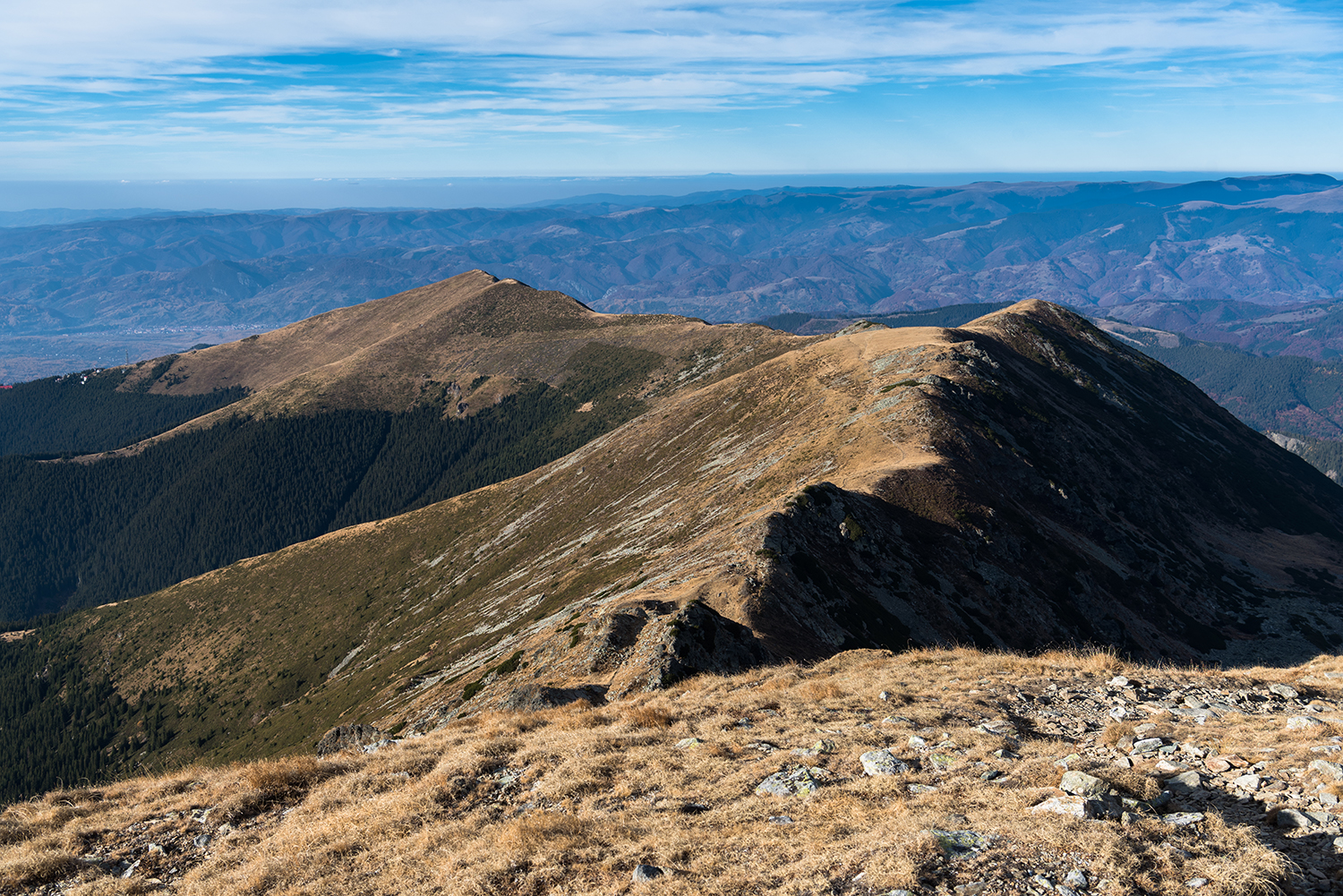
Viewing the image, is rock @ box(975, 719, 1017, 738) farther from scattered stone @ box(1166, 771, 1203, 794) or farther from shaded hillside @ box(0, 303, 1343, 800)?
shaded hillside @ box(0, 303, 1343, 800)

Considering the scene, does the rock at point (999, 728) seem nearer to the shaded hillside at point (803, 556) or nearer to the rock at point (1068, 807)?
the rock at point (1068, 807)

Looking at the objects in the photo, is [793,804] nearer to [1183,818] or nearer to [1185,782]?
[1183,818]

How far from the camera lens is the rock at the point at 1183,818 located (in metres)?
14.2

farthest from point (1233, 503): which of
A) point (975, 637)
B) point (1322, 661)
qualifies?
point (1322, 661)

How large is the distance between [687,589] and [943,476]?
36.8 metres

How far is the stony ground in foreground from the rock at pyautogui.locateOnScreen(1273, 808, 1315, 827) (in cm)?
5

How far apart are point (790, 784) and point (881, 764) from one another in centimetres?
279

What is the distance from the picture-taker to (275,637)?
519 feet

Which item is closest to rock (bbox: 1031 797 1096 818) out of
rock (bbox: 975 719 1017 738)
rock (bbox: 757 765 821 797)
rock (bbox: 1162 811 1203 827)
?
rock (bbox: 1162 811 1203 827)

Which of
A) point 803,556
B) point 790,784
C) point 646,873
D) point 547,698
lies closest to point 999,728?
point 790,784

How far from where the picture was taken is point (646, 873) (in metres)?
14.4

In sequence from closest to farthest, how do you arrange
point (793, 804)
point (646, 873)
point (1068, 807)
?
point (646, 873) < point (1068, 807) < point (793, 804)

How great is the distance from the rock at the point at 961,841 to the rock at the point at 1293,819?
20.7ft

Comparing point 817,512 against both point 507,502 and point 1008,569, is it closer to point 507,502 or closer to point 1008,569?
point 1008,569
